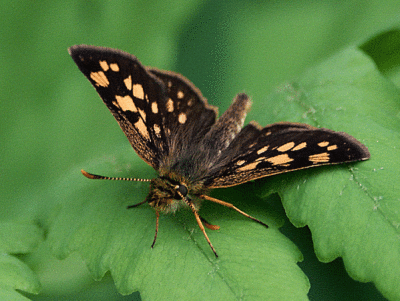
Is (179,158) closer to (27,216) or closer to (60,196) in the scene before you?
(60,196)

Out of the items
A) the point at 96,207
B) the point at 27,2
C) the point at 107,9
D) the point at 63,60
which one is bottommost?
the point at 96,207

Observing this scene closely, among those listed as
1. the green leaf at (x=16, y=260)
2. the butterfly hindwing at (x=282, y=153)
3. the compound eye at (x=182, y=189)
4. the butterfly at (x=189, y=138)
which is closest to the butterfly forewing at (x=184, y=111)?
the butterfly at (x=189, y=138)

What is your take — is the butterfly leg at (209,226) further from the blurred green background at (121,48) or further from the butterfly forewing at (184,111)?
the blurred green background at (121,48)

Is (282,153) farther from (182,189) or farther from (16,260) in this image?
(16,260)

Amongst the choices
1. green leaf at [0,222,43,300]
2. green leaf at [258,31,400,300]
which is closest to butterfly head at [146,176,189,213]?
green leaf at [258,31,400,300]

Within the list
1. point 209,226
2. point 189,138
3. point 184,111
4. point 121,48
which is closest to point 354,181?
point 209,226

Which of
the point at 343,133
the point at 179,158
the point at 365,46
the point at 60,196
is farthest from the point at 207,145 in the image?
the point at 365,46
